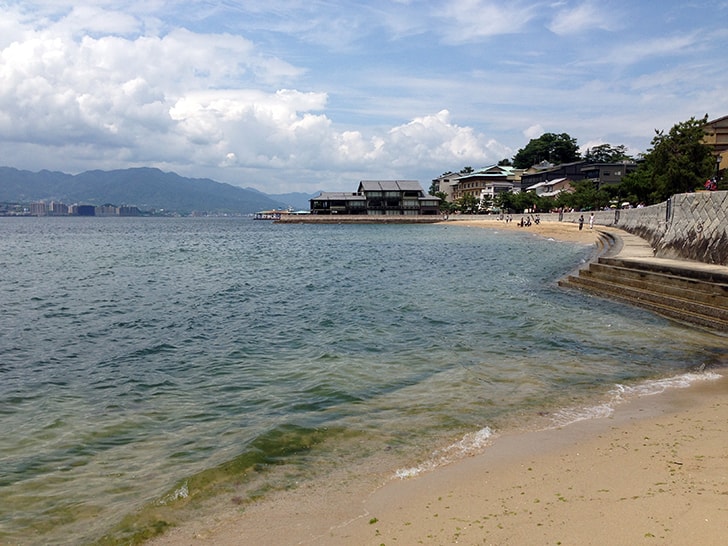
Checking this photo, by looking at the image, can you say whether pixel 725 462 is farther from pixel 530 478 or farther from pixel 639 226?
pixel 639 226

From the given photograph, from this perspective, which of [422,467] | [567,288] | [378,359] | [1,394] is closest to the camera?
[422,467]

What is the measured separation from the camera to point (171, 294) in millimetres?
24094

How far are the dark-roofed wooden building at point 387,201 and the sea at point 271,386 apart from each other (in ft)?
382

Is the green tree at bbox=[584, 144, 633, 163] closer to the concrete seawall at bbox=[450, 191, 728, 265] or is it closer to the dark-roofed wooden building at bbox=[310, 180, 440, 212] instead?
the dark-roofed wooden building at bbox=[310, 180, 440, 212]

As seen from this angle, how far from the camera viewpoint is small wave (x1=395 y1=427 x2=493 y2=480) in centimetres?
655

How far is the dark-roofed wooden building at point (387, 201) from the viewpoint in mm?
137500

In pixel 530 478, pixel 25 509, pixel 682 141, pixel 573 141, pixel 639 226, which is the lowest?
pixel 25 509

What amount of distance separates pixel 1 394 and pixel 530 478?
33.4ft

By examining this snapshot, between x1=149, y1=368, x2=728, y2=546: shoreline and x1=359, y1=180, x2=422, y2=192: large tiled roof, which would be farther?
x1=359, y1=180, x2=422, y2=192: large tiled roof

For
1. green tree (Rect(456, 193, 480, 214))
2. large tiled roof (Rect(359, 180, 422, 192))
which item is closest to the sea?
large tiled roof (Rect(359, 180, 422, 192))

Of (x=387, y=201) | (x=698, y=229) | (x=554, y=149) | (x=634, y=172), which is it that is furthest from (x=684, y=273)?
(x=554, y=149)

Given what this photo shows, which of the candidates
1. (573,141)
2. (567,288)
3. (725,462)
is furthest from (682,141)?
(573,141)

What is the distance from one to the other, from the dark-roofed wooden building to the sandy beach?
13177cm

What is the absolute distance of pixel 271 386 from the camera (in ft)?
34.5
